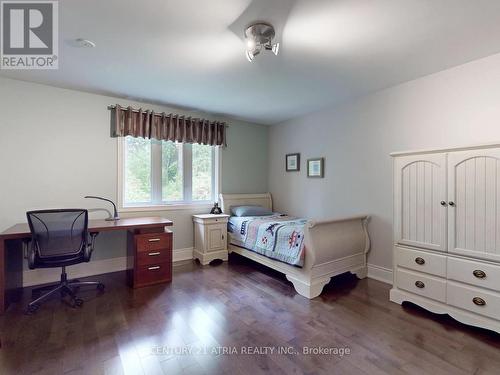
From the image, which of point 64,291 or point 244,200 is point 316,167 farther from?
point 64,291

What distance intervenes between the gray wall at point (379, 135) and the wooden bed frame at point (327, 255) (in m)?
0.21

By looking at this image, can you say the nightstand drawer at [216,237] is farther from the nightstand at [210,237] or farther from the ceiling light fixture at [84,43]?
the ceiling light fixture at [84,43]

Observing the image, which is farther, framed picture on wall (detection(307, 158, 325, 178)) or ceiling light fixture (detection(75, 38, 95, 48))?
framed picture on wall (detection(307, 158, 325, 178))

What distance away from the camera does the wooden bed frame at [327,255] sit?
106 inches

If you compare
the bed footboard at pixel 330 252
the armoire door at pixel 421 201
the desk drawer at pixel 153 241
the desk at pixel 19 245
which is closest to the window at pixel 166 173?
the desk at pixel 19 245

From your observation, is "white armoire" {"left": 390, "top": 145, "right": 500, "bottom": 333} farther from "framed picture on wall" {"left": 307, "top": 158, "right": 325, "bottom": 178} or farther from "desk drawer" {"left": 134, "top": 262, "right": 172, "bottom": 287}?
"desk drawer" {"left": 134, "top": 262, "right": 172, "bottom": 287}

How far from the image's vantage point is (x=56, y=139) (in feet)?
10.3

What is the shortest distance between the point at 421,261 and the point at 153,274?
284cm

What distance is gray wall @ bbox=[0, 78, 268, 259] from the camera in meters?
2.88

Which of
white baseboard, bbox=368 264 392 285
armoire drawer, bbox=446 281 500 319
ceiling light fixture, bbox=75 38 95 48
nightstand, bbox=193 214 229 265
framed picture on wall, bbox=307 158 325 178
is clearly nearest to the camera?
armoire drawer, bbox=446 281 500 319

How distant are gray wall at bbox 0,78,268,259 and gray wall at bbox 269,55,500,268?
236 centimetres

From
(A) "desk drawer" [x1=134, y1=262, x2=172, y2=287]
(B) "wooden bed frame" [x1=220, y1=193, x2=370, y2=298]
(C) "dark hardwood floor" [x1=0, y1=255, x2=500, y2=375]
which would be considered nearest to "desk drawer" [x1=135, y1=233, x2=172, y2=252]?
(A) "desk drawer" [x1=134, y1=262, x2=172, y2=287]

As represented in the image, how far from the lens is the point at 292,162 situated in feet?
14.8

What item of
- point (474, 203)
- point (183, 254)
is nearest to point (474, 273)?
point (474, 203)
